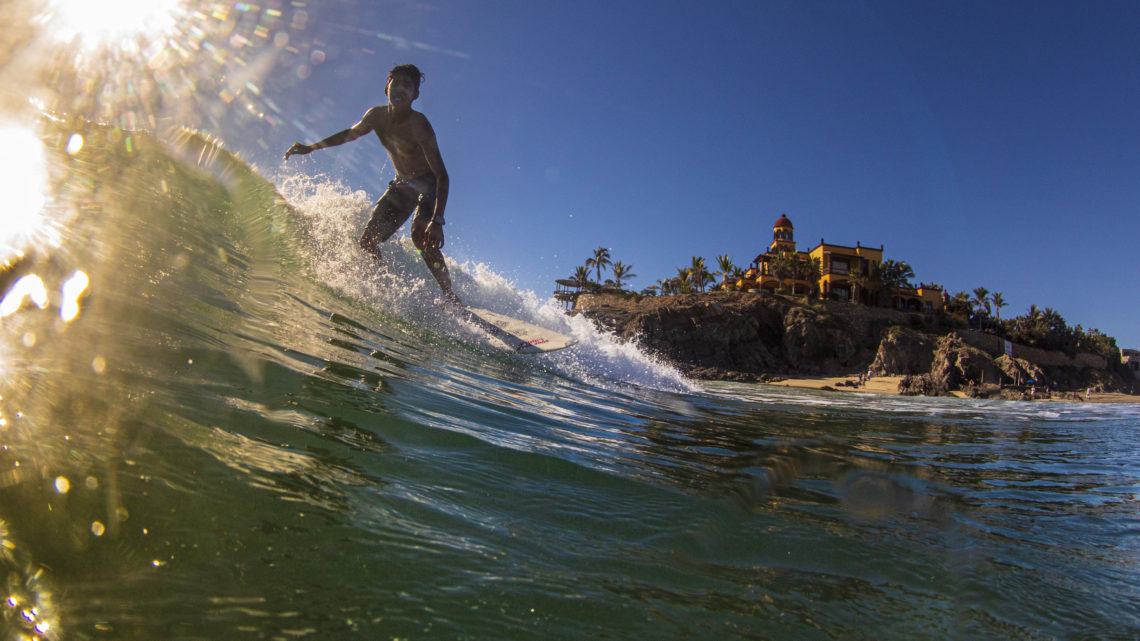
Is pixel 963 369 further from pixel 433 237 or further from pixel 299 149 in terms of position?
pixel 299 149

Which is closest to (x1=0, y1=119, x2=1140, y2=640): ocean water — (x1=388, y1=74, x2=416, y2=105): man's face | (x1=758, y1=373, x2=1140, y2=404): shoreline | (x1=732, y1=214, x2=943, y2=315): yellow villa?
(x1=388, y1=74, x2=416, y2=105): man's face

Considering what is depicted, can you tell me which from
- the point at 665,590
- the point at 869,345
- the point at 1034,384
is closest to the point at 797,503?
the point at 665,590

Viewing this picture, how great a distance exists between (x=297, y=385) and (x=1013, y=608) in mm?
2592

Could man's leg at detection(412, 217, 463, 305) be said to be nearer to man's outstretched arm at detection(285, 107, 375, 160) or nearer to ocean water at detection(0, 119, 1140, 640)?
man's outstretched arm at detection(285, 107, 375, 160)

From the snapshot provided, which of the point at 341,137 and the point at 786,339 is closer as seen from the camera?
the point at 341,137

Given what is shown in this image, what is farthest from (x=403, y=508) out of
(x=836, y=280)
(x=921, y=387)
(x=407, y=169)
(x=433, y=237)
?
(x=836, y=280)

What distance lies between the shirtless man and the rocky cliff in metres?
29.0

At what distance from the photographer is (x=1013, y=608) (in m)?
1.37

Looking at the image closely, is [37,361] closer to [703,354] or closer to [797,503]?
[797,503]

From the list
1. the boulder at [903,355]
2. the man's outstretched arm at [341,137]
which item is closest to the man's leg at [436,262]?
the man's outstretched arm at [341,137]

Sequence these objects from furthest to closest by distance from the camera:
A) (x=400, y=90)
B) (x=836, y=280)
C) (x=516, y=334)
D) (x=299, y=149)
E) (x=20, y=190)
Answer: (x=836, y=280) < (x=516, y=334) < (x=299, y=149) < (x=400, y=90) < (x=20, y=190)

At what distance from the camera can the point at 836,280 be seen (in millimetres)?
50344

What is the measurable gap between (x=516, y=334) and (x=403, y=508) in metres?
5.93

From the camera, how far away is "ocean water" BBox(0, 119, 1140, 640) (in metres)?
0.95
